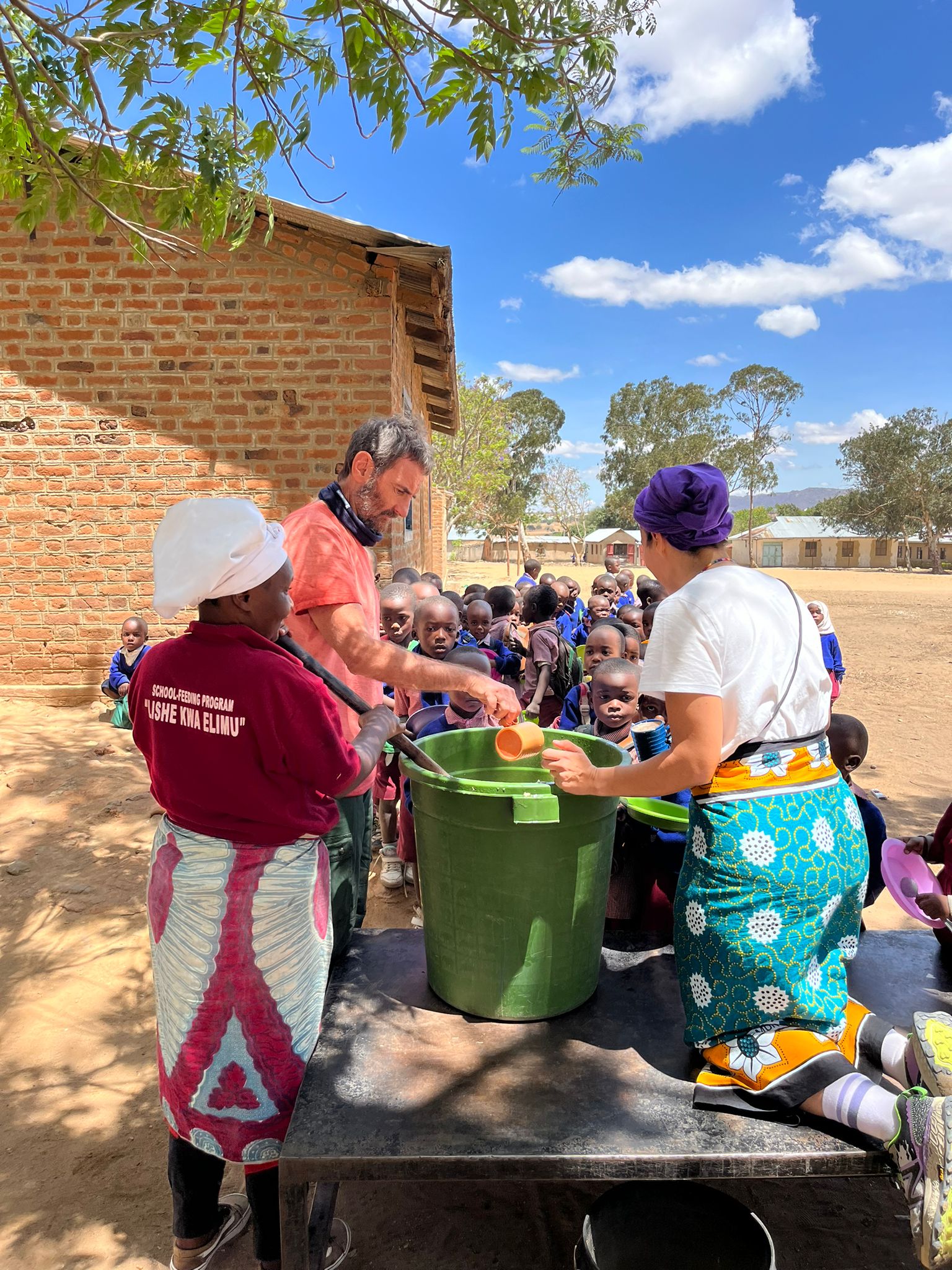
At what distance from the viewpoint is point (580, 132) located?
3.00 meters

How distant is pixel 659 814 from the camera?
2.51 meters

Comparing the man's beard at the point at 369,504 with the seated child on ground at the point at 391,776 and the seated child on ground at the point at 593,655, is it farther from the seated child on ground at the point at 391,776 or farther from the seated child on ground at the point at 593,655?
the seated child on ground at the point at 593,655

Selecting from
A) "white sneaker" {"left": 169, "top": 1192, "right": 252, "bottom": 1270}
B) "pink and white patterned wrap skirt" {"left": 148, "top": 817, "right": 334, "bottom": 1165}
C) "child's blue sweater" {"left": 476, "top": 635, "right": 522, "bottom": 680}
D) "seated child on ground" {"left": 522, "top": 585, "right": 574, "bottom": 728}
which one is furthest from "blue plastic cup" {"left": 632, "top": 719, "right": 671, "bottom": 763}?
"child's blue sweater" {"left": 476, "top": 635, "right": 522, "bottom": 680}

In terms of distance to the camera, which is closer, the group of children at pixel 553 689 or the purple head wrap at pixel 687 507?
the purple head wrap at pixel 687 507

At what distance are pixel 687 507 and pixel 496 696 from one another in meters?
0.75

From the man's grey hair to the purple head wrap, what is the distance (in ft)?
2.74

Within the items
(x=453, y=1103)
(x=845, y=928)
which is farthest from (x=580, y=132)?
(x=453, y=1103)

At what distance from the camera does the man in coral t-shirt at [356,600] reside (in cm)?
230

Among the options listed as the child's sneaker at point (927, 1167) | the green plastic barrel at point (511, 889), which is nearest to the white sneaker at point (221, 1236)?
the green plastic barrel at point (511, 889)

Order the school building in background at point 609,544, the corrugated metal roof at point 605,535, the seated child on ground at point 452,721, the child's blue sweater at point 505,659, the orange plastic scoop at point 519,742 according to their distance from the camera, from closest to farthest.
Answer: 1. the orange plastic scoop at point 519,742
2. the seated child on ground at point 452,721
3. the child's blue sweater at point 505,659
4. the school building in background at point 609,544
5. the corrugated metal roof at point 605,535

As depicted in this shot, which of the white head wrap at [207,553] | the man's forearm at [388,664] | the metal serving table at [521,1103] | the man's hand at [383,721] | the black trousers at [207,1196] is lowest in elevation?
the black trousers at [207,1196]

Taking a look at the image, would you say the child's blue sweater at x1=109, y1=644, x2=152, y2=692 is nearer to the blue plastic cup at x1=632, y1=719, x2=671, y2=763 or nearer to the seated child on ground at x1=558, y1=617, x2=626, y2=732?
the seated child on ground at x1=558, y1=617, x2=626, y2=732

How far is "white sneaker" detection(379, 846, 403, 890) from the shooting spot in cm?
428

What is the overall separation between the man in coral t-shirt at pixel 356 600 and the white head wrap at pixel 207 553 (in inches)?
22.2
